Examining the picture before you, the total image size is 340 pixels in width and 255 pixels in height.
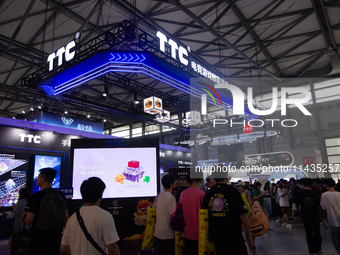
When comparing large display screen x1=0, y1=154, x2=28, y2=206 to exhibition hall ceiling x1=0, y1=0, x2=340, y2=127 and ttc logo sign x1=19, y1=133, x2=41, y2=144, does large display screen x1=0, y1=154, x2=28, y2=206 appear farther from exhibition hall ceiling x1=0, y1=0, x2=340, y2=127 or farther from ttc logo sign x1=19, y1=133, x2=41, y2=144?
exhibition hall ceiling x1=0, y1=0, x2=340, y2=127

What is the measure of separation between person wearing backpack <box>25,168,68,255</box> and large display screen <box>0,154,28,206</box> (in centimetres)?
622

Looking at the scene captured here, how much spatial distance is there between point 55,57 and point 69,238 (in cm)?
731

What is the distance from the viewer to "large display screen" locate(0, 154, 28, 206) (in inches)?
296

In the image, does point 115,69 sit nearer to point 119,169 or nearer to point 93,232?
point 119,169

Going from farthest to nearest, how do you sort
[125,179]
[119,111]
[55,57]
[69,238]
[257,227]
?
[119,111], [55,57], [125,179], [257,227], [69,238]

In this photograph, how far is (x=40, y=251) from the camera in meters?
2.46

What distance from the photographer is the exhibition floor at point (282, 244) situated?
4.48 m

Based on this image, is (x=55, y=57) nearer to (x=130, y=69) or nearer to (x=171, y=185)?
(x=130, y=69)

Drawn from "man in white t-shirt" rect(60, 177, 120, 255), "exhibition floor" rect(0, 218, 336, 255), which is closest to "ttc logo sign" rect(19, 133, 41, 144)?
"exhibition floor" rect(0, 218, 336, 255)

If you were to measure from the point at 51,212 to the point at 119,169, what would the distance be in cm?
194

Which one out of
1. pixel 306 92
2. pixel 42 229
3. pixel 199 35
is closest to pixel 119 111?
pixel 199 35

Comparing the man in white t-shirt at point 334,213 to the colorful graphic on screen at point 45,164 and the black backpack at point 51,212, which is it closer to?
the black backpack at point 51,212

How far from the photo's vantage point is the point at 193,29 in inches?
405

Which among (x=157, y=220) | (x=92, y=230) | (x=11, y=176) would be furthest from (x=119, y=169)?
(x=11, y=176)
